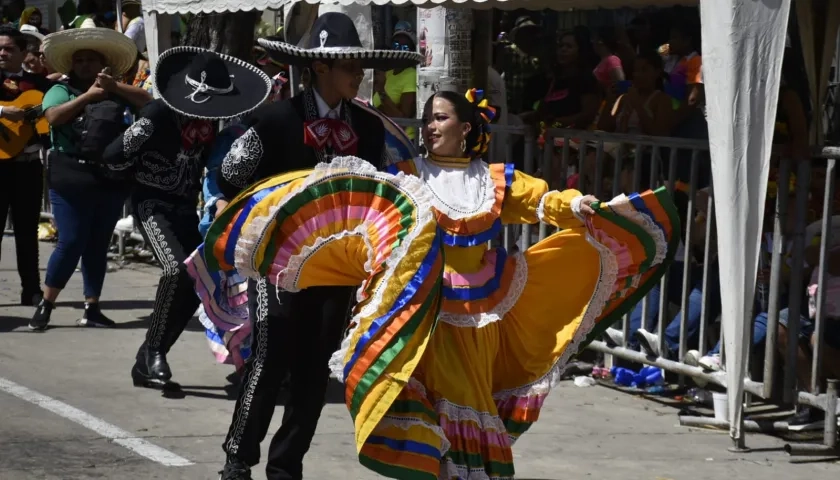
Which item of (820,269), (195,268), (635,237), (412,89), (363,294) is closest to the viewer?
(363,294)

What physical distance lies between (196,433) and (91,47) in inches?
138

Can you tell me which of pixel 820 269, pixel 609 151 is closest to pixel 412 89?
pixel 609 151

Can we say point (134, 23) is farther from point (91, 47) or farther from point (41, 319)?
point (41, 319)

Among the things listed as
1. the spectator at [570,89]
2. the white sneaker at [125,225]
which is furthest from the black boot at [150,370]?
the white sneaker at [125,225]

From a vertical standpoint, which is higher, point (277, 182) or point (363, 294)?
point (277, 182)

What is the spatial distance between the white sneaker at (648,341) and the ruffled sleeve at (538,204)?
2313 mm

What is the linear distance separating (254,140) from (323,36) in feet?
1.67

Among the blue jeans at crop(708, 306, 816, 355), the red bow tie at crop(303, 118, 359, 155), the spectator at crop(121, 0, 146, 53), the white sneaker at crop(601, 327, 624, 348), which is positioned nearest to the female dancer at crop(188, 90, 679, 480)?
the red bow tie at crop(303, 118, 359, 155)

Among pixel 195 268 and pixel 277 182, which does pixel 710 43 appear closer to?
pixel 277 182

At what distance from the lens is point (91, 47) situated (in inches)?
363

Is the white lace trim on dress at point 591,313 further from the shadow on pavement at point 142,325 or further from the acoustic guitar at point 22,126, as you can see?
the acoustic guitar at point 22,126

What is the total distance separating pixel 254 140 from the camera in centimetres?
540

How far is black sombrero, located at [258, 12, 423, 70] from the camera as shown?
5480 mm

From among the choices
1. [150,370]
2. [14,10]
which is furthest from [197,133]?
[14,10]
